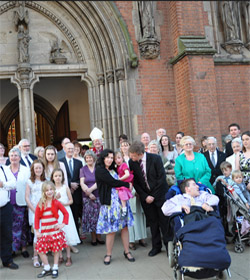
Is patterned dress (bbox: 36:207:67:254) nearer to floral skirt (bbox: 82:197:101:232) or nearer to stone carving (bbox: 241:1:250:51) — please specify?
floral skirt (bbox: 82:197:101:232)

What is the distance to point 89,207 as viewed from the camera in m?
5.83

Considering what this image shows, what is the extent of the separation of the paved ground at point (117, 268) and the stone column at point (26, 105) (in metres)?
4.79

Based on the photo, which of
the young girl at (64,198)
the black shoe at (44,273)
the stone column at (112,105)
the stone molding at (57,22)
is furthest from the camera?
the stone molding at (57,22)

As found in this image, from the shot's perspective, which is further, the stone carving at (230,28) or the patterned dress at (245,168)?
the stone carving at (230,28)

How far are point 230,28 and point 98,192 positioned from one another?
7.92m

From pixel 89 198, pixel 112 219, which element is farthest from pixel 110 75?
pixel 112 219

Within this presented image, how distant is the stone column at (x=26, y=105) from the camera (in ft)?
31.2

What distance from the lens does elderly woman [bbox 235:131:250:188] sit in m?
5.52

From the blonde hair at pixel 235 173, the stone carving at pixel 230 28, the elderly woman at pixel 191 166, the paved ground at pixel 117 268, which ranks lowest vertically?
the paved ground at pixel 117 268

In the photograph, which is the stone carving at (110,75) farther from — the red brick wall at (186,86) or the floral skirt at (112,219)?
the floral skirt at (112,219)

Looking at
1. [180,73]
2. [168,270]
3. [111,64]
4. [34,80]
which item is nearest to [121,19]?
[111,64]

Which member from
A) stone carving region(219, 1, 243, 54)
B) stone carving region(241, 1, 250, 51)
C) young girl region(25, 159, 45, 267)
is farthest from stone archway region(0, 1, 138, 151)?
young girl region(25, 159, 45, 267)

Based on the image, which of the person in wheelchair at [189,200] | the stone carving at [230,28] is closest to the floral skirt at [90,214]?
the person in wheelchair at [189,200]

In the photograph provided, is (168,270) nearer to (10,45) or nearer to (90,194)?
(90,194)
